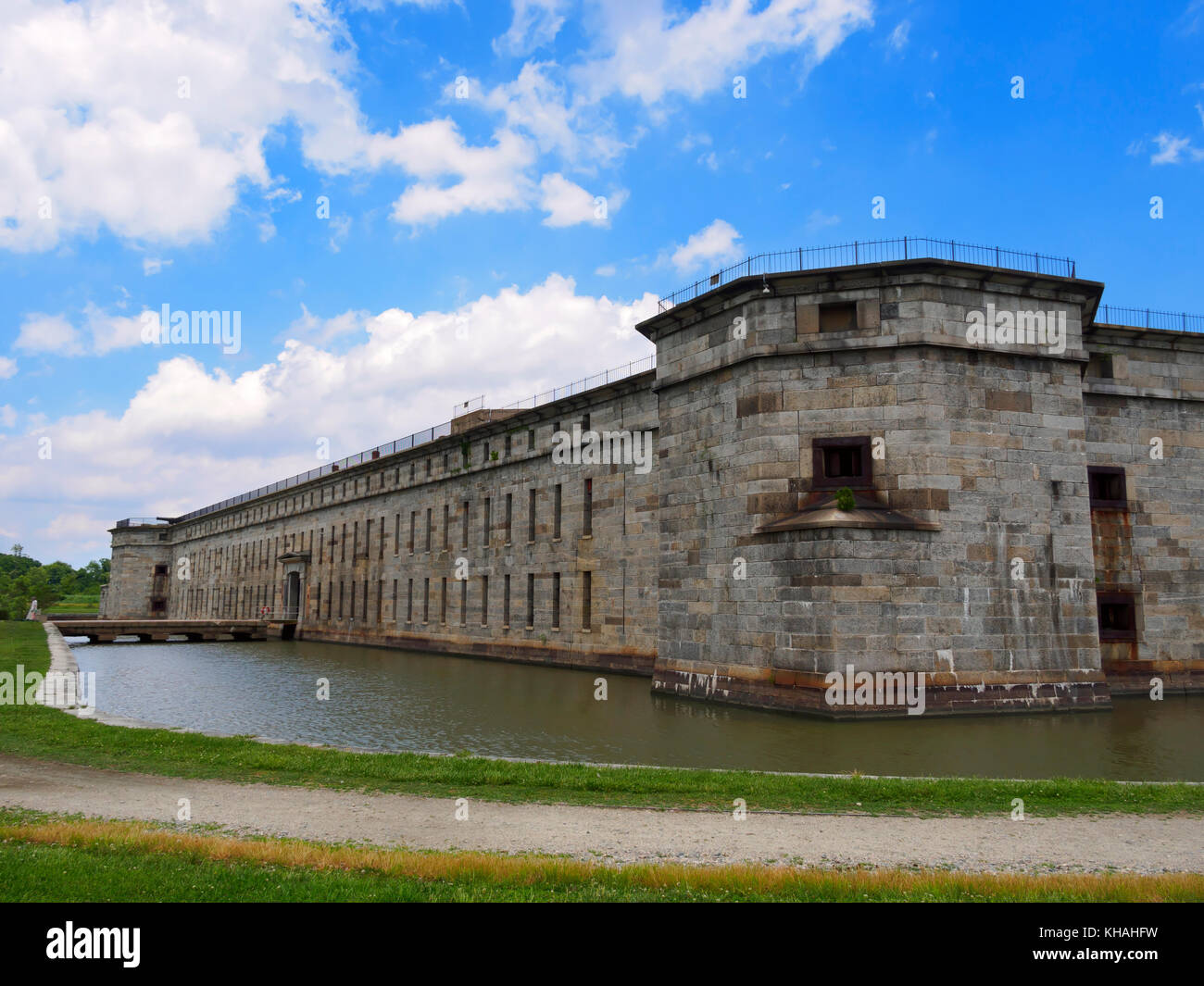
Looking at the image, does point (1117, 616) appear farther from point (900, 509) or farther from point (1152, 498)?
point (900, 509)

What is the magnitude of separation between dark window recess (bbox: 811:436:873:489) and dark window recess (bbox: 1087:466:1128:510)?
29.7 feet

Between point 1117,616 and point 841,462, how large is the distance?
36.0ft

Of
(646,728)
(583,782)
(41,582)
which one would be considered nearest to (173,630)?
(646,728)

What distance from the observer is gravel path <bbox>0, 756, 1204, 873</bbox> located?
8.27 m

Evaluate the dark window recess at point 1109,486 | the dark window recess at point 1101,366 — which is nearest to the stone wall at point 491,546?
the dark window recess at point 1109,486

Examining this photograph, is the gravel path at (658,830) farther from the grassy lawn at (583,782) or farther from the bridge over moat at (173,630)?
the bridge over moat at (173,630)

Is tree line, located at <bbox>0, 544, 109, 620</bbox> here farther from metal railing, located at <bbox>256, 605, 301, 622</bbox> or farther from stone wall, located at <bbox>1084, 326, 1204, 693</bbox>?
stone wall, located at <bbox>1084, 326, 1204, 693</bbox>

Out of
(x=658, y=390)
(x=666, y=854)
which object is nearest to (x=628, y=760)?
(x=666, y=854)

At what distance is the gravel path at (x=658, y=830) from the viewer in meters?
8.27

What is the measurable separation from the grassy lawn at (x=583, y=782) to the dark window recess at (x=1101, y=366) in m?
18.2

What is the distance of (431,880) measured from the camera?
699cm

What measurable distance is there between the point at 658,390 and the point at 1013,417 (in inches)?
399
